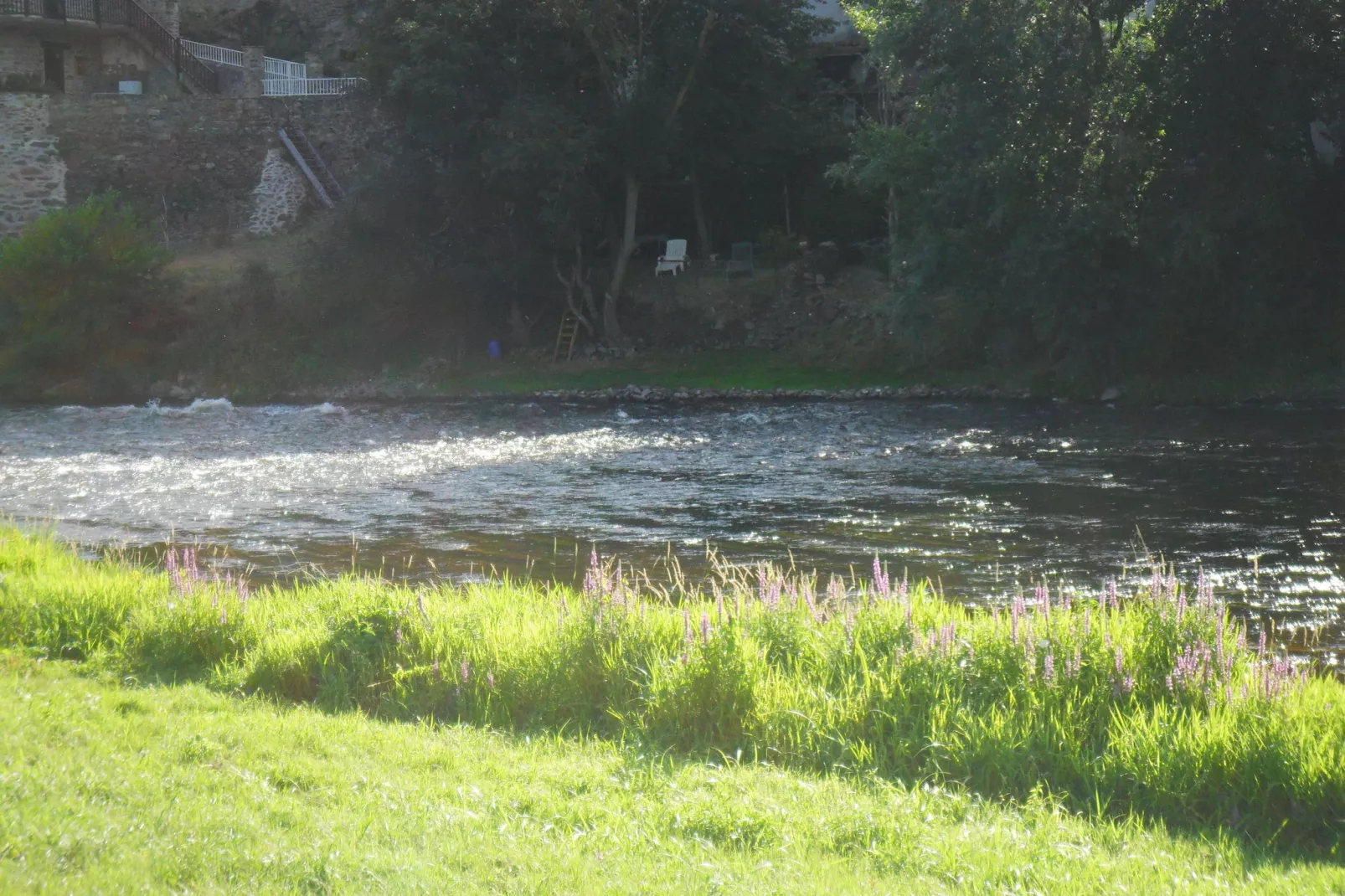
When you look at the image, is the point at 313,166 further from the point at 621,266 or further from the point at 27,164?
the point at 621,266

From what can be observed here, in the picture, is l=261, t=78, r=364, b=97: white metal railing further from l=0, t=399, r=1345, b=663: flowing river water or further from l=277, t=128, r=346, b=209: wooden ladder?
l=0, t=399, r=1345, b=663: flowing river water

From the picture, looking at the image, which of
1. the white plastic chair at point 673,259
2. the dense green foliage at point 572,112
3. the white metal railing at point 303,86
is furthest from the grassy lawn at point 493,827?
the white metal railing at point 303,86

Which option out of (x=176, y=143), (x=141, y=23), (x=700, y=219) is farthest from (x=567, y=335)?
(x=141, y=23)

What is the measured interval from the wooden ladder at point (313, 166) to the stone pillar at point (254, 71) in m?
2.62

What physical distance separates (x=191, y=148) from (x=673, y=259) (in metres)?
21.4

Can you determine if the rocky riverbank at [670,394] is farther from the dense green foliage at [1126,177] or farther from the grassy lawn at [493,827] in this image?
the grassy lawn at [493,827]

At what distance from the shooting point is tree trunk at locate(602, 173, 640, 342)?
135 feet

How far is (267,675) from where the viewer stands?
8.10 metres

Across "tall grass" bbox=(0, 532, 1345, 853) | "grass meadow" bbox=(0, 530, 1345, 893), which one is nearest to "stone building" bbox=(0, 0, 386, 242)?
"tall grass" bbox=(0, 532, 1345, 853)

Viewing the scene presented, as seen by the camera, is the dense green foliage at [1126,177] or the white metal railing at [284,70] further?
the white metal railing at [284,70]

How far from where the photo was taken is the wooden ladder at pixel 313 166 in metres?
49.9

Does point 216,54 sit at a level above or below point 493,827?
above

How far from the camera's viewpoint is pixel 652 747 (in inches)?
265

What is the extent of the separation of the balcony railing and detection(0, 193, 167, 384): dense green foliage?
53.3 feet
